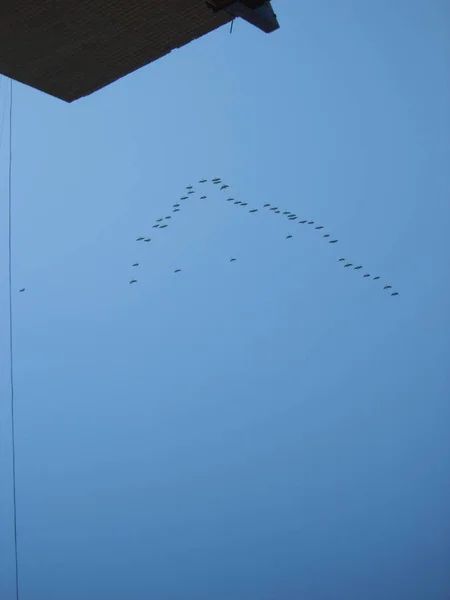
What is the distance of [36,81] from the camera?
366cm

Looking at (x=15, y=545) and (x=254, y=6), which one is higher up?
(x=254, y=6)

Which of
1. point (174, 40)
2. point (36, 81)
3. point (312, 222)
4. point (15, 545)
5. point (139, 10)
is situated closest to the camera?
point (139, 10)

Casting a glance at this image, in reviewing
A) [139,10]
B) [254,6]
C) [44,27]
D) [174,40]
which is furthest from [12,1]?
[254,6]

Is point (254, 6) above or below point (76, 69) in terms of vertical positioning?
below

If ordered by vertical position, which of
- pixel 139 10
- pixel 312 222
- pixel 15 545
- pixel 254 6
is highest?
pixel 312 222

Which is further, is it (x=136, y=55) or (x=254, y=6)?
(x=136, y=55)

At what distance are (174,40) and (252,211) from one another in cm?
858

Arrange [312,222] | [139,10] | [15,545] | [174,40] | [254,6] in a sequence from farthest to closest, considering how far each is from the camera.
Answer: [312,222] → [15,545] → [174,40] → [139,10] → [254,6]

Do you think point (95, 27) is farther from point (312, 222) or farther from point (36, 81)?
point (312, 222)

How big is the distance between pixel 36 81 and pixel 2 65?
21 cm

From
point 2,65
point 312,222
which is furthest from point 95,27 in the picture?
point 312,222

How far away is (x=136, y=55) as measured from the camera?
348 centimetres

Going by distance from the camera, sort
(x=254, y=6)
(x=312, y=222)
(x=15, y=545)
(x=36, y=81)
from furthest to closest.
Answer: (x=312, y=222) < (x=15, y=545) < (x=36, y=81) < (x=254, y=6)

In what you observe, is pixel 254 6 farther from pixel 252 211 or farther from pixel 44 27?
pixel 252 211
